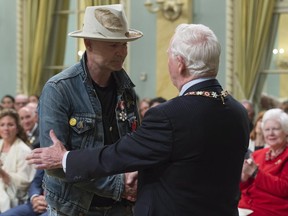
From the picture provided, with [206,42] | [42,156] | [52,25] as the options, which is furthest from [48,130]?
[52,25]

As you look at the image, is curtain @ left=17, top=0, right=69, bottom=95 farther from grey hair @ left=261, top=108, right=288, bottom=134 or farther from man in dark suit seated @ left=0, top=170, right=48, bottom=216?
grey hair @ left=261, top=108, right=288, bottom=134

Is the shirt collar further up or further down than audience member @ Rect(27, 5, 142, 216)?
further up

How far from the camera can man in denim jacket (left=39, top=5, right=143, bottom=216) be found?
265 cm

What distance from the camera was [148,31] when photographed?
961cm

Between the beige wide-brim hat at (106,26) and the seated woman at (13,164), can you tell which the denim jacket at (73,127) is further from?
the seated woman at (13,164)

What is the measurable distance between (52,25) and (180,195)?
9023mm

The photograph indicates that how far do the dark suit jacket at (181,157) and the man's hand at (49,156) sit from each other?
0.07 m

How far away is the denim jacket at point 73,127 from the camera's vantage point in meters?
2.63

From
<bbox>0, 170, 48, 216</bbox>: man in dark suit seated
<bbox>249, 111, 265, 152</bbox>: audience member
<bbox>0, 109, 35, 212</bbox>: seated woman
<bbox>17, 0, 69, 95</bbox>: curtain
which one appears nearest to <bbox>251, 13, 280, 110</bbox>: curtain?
<bbox>249, 111, 265, 152</bbox>: audience member

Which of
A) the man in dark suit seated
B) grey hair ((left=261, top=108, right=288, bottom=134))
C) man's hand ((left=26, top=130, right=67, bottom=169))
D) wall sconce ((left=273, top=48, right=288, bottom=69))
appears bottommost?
the man in dark suit seated

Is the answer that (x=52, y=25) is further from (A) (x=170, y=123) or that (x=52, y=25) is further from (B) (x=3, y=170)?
(A) (x=170, y=123)

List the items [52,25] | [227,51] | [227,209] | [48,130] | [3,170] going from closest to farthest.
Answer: [227,209] < [48,130] < [3,170] < [227,51] < [52,25]

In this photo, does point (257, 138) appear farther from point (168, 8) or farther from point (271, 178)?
point (168, 8)

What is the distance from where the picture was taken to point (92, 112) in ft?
8.93
